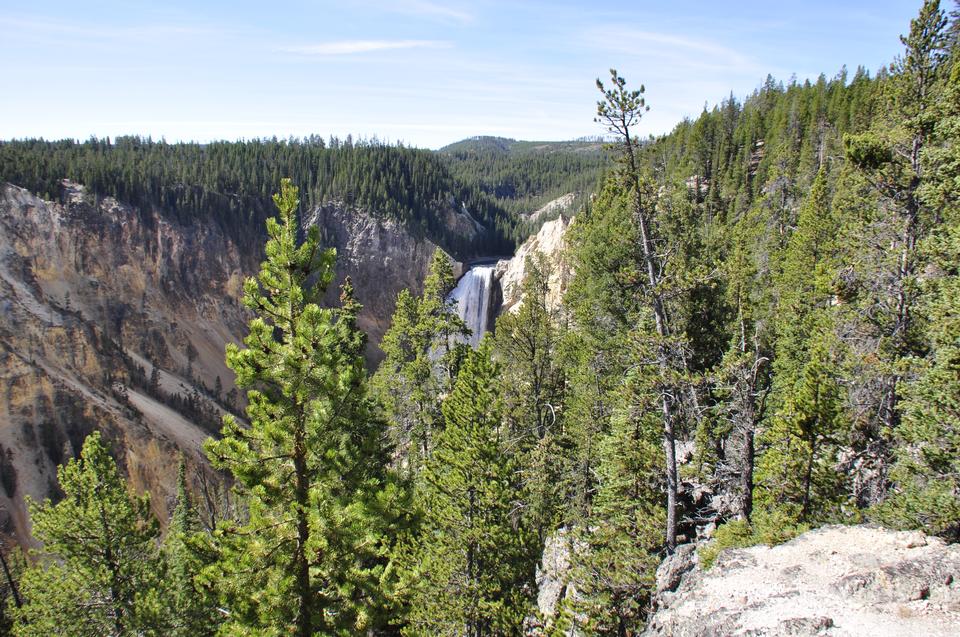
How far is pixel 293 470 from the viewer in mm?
9062

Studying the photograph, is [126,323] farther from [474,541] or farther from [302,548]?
[302,548]

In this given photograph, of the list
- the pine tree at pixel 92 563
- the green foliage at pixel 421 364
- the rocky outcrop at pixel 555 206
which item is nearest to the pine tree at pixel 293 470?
the pine tree at pixel 92 563

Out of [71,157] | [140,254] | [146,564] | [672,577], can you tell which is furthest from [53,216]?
[672,577]

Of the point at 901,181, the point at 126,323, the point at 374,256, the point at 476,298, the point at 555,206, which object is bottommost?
the point at 126,323

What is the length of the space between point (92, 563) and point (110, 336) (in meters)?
57.0

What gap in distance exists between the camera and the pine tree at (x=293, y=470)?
8.62 m

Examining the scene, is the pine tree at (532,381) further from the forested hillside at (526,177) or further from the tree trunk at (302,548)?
the forested hillside at (526,177)

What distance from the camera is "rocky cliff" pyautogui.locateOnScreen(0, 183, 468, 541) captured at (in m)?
48.1

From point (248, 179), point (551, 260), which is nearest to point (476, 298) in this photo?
point (551, 260)

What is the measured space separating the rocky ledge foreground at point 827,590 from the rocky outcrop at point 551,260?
4793 cm

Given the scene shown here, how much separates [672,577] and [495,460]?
185 inches

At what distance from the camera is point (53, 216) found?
208ft

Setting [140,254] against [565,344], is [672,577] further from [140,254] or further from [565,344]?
[140,254]

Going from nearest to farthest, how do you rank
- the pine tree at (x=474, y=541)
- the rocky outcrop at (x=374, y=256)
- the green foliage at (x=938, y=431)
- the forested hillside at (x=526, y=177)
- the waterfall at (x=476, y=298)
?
the green foliage at (x=938, y=431) → the pine tree at (x=474, y=541) → the waterfall at (x=476, y=298) → the rocky outcrop at (x=374, y=256) → the forested hillside at (x=526, y=177)
